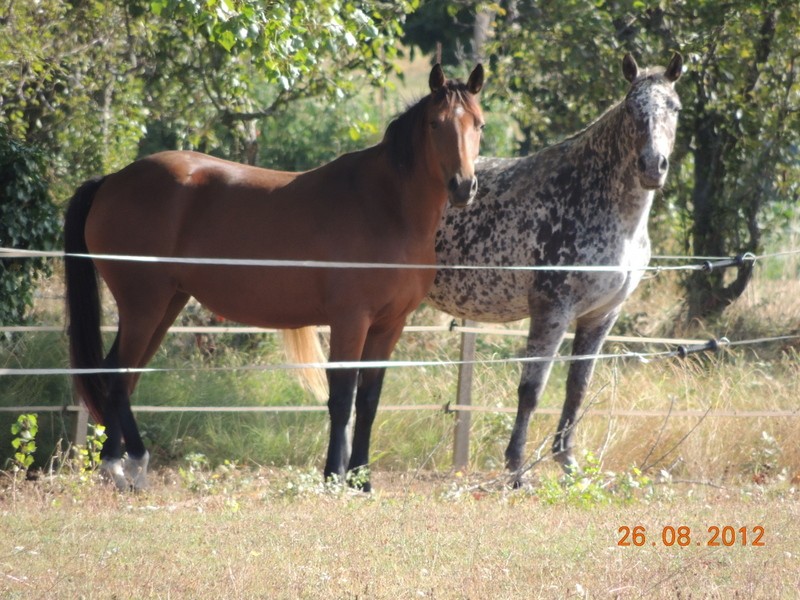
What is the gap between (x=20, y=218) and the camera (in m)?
7.59

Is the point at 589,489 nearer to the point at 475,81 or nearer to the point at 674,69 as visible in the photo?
the point at 475,81

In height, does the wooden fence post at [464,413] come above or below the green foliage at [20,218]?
below

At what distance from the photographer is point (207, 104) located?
10.7 metres

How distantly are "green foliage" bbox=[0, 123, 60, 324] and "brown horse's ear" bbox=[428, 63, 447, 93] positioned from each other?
10.4ft

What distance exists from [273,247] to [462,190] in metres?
1.26

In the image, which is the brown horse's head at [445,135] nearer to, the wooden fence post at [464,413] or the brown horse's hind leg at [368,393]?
the brown horse's hind leg at [368,393]

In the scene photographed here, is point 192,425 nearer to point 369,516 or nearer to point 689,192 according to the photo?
point 369,516

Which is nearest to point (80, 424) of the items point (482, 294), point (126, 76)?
point (482, 294)

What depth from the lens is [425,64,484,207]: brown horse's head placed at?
17.9 feet

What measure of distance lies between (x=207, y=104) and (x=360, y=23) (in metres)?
3.55

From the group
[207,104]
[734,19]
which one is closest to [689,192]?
Result: [734,19]

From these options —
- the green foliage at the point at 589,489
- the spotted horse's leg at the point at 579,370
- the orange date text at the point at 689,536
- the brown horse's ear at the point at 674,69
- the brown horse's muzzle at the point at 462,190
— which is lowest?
the green foliage at the point at 589,489

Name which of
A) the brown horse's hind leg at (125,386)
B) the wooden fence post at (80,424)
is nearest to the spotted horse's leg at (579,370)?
the brown horse's hind leg at (125,386)

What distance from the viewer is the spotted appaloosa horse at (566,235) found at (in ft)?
20.6
